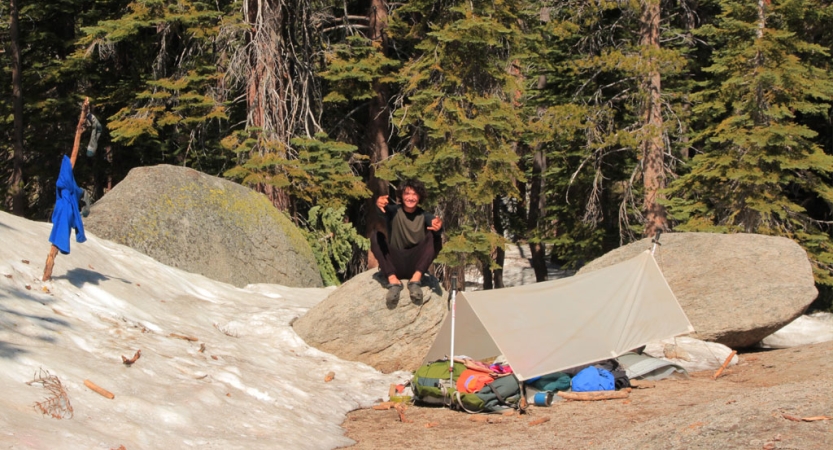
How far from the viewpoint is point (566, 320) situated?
10.4 meters

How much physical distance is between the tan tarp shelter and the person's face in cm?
130

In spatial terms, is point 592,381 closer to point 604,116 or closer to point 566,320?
point 566,320

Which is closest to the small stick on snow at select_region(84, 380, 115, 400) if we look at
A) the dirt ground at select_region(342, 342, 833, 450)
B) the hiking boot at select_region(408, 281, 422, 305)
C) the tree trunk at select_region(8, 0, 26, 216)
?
the dirt ground at select_region(342, 342, 833, 450)

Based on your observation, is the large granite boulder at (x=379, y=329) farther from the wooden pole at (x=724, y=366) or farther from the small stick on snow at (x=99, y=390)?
the small stick on snow at (x=99, y=390)

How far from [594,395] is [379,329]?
2.95 m

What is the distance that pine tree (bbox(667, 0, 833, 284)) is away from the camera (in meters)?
16.6

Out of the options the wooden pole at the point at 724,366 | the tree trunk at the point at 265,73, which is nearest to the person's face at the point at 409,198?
the wooden pole at the point at 724,366

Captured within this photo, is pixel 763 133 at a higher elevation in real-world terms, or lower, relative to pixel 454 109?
lower

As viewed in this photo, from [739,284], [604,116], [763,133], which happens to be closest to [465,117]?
[604,116]

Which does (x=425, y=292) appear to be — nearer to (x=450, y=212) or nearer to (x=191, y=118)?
(x=450, y=212)

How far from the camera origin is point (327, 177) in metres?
18.8

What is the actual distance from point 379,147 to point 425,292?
1004 cm

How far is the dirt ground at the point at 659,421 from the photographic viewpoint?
19.5ft

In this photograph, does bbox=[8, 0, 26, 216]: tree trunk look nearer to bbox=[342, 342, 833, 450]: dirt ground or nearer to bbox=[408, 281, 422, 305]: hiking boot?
bbox=[408, 281, 422, 305]: hiking boot
